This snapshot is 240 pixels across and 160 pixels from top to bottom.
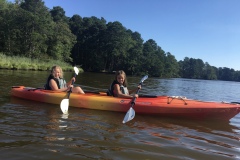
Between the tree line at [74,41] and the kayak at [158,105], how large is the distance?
2553cm

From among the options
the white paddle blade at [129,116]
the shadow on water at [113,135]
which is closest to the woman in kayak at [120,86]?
the shadow on water at [113,135]

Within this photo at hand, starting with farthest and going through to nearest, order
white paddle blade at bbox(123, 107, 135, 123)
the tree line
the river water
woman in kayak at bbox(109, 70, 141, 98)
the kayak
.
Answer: the tree line < woman in kayak at bbox(109, 70, 141, 98) < the kayak < white paddle blade at bbox(123, 107, 135, 123) < the river water

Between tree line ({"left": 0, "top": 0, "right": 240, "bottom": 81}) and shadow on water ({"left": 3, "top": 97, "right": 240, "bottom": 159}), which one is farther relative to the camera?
tree line ({"left": 0, "top": 0, "right": 240, "bottom": 81})

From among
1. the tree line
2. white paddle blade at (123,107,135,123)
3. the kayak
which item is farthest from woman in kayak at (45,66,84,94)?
the tree line

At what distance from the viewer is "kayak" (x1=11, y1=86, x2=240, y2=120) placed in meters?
5.73

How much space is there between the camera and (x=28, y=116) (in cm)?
497

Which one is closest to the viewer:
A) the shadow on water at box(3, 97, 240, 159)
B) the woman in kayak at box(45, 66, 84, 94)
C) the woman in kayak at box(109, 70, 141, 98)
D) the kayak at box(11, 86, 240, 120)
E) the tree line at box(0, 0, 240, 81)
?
the shadow on water at box(3, 97, 240, 159)

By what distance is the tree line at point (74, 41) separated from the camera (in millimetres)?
30375

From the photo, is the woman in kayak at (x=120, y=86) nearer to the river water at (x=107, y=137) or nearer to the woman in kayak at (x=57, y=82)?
the river water at (x=107, y=137)

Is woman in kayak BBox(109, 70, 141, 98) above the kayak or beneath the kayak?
above

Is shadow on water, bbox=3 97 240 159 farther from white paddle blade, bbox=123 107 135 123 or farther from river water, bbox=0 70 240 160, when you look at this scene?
white paddle blade, bbox=123 107 135 123

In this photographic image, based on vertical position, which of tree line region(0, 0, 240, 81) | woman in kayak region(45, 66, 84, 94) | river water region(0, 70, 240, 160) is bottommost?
river water region(0, 70, 240, 160)

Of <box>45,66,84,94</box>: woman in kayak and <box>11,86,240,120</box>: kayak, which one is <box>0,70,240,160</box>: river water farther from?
<box>45,66,84,94</box>: woman in kayak

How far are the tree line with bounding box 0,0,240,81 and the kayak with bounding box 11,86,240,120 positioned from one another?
83.8ft
